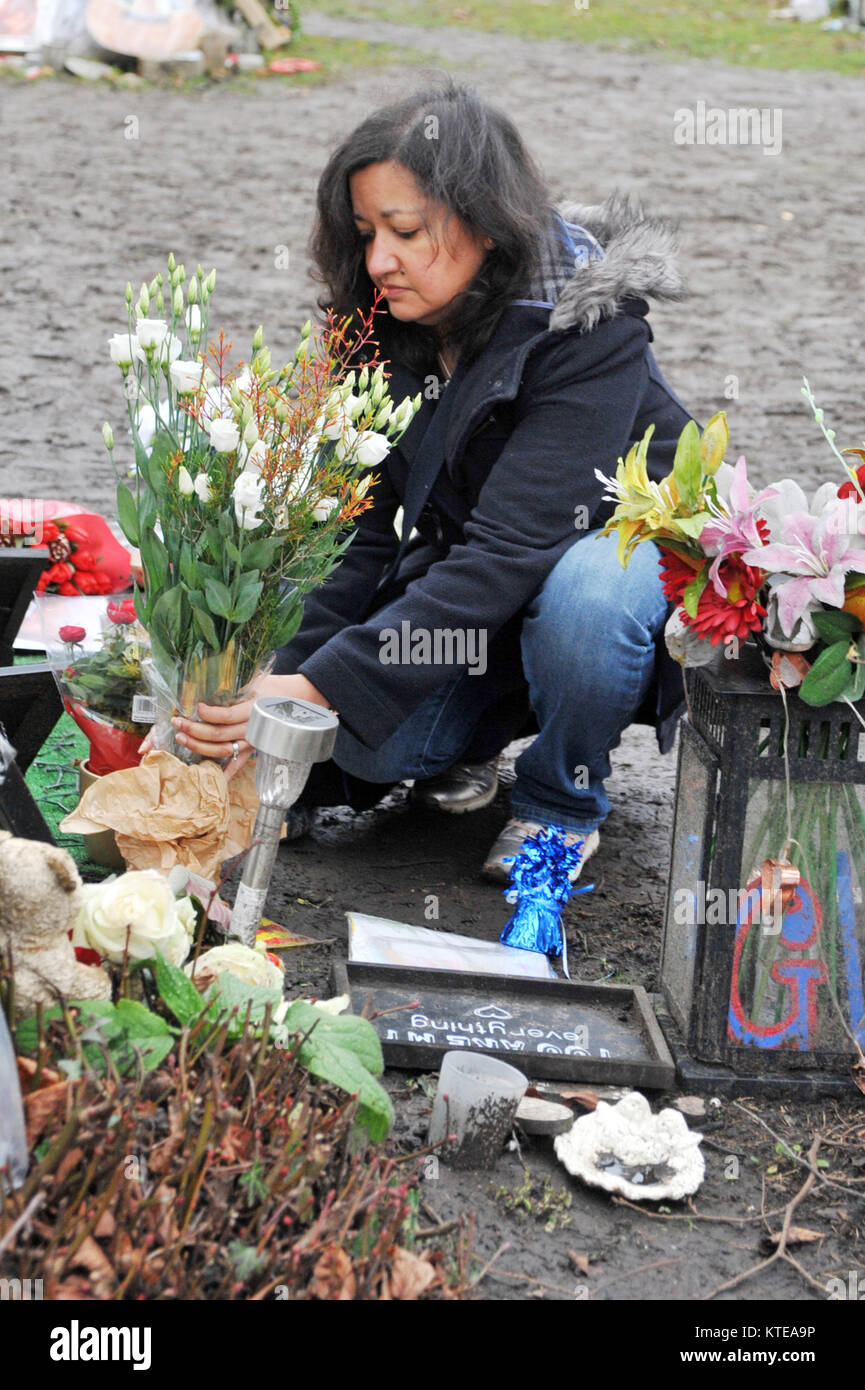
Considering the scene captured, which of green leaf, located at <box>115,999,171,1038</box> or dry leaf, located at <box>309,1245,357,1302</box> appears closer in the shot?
dry leaf, located at <box>309,1245,357,1302</box>

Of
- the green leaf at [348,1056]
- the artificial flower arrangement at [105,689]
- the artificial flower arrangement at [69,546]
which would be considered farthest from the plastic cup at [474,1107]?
the artificial flower arrangement at [69,546]

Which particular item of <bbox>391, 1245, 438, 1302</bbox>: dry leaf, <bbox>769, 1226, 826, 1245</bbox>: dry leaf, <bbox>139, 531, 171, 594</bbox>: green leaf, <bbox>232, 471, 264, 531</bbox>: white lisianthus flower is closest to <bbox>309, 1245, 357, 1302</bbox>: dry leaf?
<bbox>391, 1245, 438, 1302</bbox>: dry leaf

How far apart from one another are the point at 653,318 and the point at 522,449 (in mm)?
5214

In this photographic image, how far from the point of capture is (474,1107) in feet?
6.54

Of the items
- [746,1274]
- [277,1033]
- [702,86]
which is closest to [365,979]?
[277,1033]

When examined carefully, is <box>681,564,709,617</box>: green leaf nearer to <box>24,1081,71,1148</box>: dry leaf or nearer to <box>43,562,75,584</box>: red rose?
<box>24,1081,71,1148</box>: dry leaf

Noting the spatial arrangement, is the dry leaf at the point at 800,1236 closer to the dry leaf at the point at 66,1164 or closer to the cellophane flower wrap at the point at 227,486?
the dry leaf at the point at 66,1164

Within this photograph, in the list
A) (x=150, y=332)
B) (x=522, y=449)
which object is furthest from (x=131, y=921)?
(x=522, y=449)

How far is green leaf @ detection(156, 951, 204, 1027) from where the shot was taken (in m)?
1.83

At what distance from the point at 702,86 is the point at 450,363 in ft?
37.7

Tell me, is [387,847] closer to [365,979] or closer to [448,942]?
[448,942]

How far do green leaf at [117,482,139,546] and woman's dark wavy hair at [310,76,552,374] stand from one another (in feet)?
2.29

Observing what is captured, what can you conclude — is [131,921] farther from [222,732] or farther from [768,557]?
[768,557]

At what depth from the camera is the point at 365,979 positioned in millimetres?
2400
